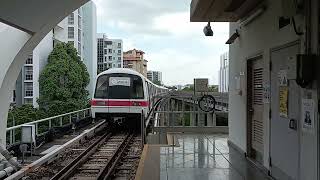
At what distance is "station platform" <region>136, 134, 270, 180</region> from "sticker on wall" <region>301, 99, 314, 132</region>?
2271 mm

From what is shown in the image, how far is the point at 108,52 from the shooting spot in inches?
5369

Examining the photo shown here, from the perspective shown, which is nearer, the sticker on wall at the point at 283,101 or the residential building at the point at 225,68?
the sticker on wall at the point at 283,101

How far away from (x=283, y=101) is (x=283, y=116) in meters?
0.25

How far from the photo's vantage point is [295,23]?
702 centimetres

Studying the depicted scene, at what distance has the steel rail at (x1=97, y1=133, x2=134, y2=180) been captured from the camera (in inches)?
475

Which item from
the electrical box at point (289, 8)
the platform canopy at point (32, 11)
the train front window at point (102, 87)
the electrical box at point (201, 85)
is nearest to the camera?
the electrical box at point (289, 8)

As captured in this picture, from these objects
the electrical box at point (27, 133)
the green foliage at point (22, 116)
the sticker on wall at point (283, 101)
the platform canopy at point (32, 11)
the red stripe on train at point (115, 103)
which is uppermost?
the platform canopy at point (32, 11)

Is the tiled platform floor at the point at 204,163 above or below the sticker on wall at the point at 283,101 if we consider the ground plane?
below

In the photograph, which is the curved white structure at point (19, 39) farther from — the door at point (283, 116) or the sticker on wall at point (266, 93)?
the door at point (283, 116)

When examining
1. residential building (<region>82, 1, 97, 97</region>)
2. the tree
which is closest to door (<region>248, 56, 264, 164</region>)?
the tree

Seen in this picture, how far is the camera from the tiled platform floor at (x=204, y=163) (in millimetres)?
8906

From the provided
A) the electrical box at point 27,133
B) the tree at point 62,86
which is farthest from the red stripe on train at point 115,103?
the tree at point 62,86

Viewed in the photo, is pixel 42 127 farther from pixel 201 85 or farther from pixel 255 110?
pixel 255 110

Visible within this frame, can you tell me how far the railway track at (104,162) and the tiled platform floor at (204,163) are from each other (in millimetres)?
1510
